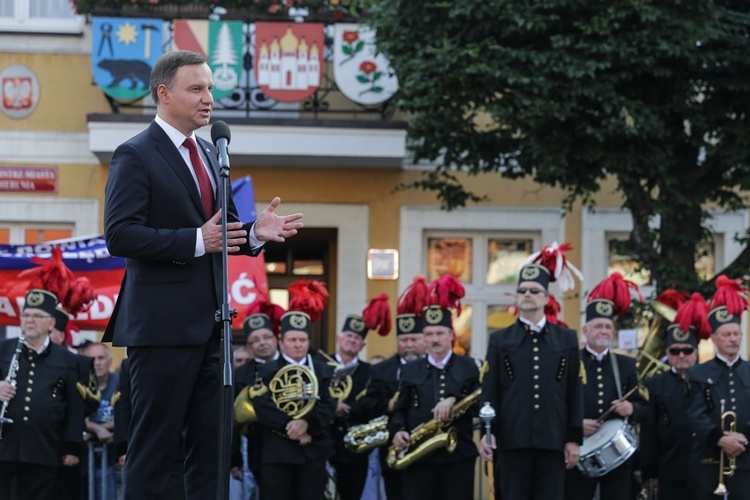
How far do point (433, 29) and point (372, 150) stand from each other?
3.54 metres

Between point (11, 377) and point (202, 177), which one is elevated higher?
point (202, 177)

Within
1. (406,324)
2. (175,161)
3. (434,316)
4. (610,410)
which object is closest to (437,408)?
(434,316)

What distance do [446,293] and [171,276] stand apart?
7011 millimetres

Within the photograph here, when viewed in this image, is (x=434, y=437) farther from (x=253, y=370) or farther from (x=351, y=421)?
(x=253, y=370)

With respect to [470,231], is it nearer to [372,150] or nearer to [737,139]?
[372,150]

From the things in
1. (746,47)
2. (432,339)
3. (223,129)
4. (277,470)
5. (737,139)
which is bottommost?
(277,470)

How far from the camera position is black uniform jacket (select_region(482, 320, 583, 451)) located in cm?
977

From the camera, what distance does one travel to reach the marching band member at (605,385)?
10789 mm

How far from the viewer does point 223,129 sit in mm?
5238

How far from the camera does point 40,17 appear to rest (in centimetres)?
1755

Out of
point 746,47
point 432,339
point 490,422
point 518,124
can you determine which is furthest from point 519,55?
point 490,422

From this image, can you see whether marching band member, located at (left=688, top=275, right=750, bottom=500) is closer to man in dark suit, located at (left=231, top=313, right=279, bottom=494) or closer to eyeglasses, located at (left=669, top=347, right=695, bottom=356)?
eyeglasses, located at (left=669, top=347, right=695, bottom=356)

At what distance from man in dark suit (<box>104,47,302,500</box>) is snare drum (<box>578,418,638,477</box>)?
5.97 metres

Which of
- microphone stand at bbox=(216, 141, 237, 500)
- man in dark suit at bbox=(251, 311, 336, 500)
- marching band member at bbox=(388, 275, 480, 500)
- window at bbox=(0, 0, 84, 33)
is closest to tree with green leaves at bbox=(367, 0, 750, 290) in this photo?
marching band member at bbox=(388, 275, 480, 500)
